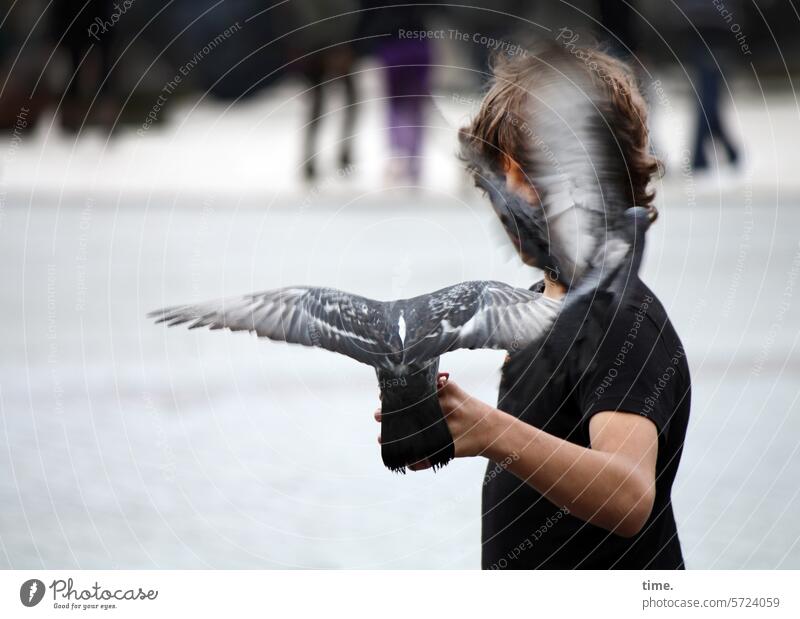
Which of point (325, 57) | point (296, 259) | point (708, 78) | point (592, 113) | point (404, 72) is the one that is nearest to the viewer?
point (592, 113)

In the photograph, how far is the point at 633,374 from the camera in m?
1.51

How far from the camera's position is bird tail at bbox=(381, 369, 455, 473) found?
1.47 m

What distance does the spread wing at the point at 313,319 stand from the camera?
149 cm

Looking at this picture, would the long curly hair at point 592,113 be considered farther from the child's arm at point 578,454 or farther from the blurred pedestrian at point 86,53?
the blurred pedestrian at point 86,53

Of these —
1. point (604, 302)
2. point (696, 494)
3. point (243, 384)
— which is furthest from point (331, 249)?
point (604, 302)

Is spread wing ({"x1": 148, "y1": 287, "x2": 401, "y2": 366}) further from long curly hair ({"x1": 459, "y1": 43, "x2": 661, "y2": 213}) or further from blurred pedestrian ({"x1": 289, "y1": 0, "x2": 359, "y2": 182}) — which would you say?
blurred pedestrian ({"x1": 289, "y1": 0, "x2": 359, "y2": 182})

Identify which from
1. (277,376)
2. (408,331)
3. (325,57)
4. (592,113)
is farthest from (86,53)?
(408,331)

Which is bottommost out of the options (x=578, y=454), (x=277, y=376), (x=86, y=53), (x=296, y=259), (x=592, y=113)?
(x=578, y=454)

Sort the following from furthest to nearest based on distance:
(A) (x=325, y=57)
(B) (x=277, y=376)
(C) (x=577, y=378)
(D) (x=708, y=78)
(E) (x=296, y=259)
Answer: (D) (x=708, y=78) < (A) (x=325, y=57) < (E) (x=296, y=259) < (B) (x=277, y=376) < (C) (x=577, y=378)

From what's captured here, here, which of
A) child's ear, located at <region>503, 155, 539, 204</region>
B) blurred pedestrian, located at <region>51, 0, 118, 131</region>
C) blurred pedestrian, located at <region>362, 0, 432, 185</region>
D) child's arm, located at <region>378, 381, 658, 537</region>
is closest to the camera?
child's arm, located at <region>378, 381, 658, 537</region>

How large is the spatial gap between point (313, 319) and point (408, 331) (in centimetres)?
14

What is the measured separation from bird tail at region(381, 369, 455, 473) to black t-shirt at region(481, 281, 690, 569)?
0.67ft

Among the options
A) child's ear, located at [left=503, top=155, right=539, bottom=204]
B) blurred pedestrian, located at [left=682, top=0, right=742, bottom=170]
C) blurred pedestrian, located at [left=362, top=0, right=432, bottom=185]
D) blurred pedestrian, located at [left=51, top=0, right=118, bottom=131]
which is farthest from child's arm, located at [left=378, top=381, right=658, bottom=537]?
blurred pedestrian, located at [left=682, top=0, right=742, bottom=170]

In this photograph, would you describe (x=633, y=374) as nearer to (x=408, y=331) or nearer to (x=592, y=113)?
(x=408, y=331)
